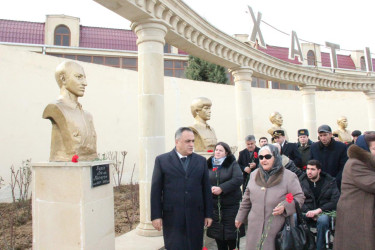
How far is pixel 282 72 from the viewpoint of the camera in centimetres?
1038

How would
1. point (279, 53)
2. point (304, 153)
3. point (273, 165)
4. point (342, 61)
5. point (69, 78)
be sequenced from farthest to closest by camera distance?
point (342, 61) → point (279, 53) → point (304, 153) → point (69, 78) → point (273, 165)

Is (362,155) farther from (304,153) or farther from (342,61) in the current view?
(342,61)

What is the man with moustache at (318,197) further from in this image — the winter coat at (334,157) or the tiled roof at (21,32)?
the tiled roof at (21,32)

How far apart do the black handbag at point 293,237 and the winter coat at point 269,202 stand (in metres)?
0.05

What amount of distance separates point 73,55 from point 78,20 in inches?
114

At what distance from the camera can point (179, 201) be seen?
9.64 feet

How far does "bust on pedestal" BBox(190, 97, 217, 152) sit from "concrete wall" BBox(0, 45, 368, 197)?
300 cm

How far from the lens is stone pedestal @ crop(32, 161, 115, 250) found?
2.98 metres

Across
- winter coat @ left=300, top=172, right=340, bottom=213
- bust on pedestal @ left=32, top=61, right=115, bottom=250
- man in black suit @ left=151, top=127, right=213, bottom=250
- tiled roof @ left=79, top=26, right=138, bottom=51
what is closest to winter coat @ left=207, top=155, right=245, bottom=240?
man in black suit @ left=151, top=127, right=213, bottom=250

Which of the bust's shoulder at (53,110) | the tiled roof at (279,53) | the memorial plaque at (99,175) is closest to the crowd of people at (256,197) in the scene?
the memorial plaque at (99,175)

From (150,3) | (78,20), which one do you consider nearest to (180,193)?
(150,3)

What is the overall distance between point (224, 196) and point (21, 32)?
17.8m

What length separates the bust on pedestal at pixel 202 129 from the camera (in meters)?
5.21

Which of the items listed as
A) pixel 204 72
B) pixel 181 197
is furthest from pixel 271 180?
pixel 204 72
